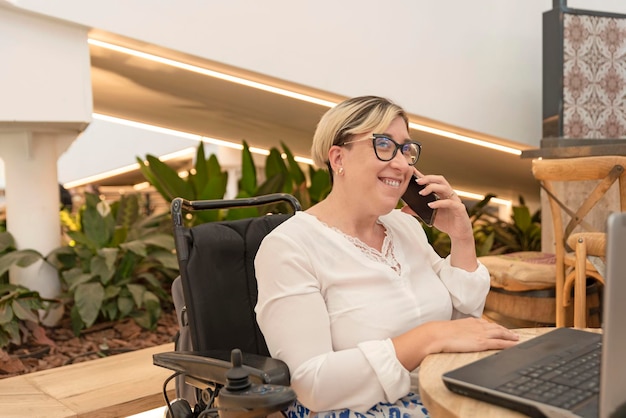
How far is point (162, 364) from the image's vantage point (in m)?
1.37

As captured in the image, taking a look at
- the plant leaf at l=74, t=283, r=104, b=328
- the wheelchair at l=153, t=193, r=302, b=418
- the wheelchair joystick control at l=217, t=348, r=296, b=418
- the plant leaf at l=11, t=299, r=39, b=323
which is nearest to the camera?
the wheelchair joystick control at l=217, t=348, r=296, b=418

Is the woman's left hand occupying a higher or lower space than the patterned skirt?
higher

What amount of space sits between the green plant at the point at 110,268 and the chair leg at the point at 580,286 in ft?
6.80

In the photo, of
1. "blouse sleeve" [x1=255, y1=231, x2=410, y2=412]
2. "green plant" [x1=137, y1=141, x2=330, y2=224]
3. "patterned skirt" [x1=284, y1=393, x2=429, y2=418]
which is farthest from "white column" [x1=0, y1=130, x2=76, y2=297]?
"patterned skirt" [x1=284, y1=393, x2=429, y2=418]

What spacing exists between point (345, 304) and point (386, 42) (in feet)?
9.61

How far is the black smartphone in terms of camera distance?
4.96ft

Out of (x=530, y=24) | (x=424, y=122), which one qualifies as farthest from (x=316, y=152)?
(x=530, y=24)

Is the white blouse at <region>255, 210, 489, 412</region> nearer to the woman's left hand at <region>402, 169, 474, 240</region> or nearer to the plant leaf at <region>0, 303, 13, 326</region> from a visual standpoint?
the woman's left hand at <region>402, 169, 474, 240</region>

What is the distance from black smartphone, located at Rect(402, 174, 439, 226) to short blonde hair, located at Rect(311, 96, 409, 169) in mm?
156

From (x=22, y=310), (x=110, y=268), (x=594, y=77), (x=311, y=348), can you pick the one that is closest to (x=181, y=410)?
(x=311, y=348)

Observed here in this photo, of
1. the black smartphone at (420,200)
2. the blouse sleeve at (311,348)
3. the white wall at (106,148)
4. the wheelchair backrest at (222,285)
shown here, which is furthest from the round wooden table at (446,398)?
the white wall at (106,148)

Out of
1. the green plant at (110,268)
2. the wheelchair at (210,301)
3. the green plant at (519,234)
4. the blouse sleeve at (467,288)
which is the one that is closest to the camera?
the wheelchair at (210,301)

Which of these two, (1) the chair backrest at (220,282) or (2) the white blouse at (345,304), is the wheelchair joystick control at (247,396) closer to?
(2) the white blouse at (345,304)

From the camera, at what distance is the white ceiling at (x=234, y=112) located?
13.3ft
